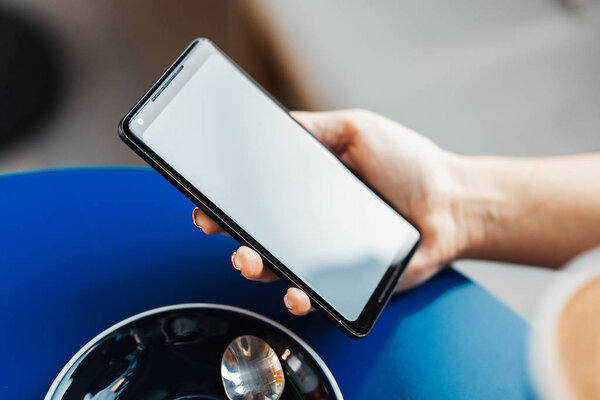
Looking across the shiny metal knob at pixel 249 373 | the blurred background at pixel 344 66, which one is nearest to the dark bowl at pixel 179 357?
the shiny metal knob at pixel 249 373

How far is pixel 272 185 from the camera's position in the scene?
20.3 inches

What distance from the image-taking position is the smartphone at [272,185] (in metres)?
0.47

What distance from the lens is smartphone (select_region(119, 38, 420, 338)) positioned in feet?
1.54

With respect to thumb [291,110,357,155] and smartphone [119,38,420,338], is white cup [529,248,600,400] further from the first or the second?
thumb [291,110,357,155]

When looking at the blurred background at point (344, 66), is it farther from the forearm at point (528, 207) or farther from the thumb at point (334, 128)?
the thumb at point (334, 128)

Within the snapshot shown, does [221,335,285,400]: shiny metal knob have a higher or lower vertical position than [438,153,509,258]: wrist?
higher

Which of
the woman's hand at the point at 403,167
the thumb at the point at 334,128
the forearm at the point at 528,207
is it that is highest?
the thumb at the point at 334,128

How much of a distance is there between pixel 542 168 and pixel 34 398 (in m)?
0.55

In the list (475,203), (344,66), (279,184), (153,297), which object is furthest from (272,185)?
(344,66)

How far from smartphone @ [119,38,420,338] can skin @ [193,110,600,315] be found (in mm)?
51

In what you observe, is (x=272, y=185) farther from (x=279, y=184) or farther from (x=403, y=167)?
(x=403, y=167)

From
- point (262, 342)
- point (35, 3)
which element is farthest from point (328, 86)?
point (262, 342)

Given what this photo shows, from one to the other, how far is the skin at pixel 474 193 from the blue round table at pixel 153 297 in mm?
92

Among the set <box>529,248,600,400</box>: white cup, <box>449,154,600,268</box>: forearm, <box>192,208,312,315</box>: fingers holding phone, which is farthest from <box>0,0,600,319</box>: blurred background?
<box>529,248,600,400</box>: white cup
